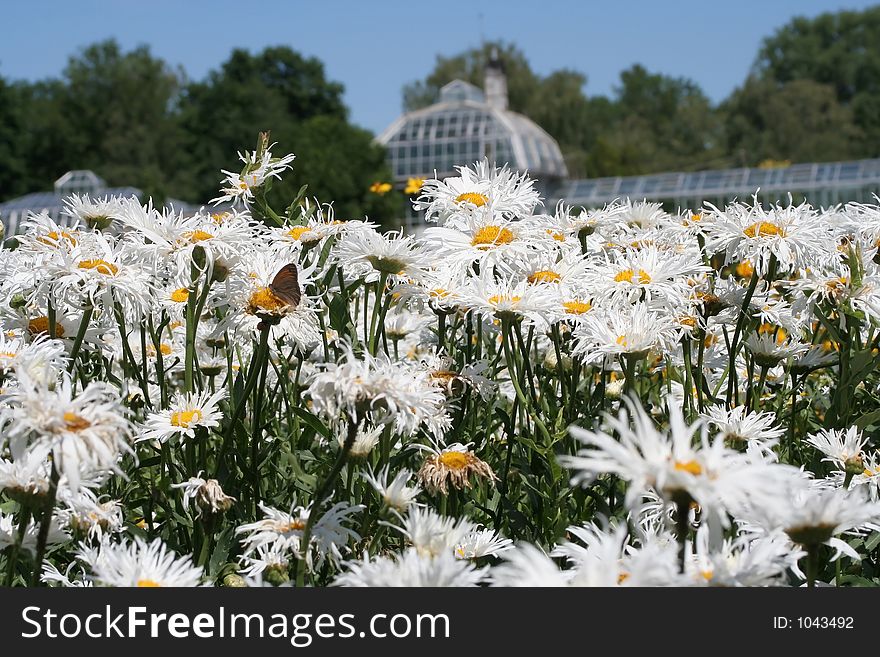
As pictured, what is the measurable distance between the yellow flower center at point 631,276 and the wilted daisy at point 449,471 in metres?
0.60

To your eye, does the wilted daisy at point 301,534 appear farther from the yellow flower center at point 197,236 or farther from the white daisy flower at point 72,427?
the yellow flower center at point 197,236

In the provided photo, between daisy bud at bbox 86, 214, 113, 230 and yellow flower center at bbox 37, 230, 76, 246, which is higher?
daisy bud at bbox 86, 214, 113, 230

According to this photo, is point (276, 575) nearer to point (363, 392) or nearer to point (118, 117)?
point (363, 392)

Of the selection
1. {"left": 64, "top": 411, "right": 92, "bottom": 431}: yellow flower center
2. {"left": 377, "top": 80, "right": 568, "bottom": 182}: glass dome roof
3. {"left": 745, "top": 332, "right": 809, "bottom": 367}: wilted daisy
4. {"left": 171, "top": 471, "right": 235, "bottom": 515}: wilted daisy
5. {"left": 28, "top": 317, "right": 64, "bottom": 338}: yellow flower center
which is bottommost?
{"left": 171, "top": 471, "right": 235, "bottom": 515}: wilted daisy

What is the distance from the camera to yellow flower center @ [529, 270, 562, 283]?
227cm

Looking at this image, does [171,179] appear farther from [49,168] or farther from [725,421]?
[725,421]

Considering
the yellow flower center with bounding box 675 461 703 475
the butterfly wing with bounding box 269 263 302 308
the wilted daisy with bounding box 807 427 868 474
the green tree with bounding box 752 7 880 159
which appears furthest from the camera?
the green tree with bounding box 752 7 880 159

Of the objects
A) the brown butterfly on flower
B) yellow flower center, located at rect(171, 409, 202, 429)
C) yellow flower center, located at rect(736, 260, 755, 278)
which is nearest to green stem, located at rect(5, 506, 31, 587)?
yellow flower center, located at rect(171, 409, 202, 429)

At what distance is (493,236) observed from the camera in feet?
7.39

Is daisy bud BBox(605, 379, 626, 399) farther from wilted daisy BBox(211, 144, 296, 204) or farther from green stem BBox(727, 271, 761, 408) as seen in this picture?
wilted daisy BBox(211, 144, 296, 204)

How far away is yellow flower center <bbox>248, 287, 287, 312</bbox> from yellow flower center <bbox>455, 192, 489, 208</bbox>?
0.64m

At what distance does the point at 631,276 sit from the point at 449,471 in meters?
0.68

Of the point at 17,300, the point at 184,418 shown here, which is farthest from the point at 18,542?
the point at 17,300
